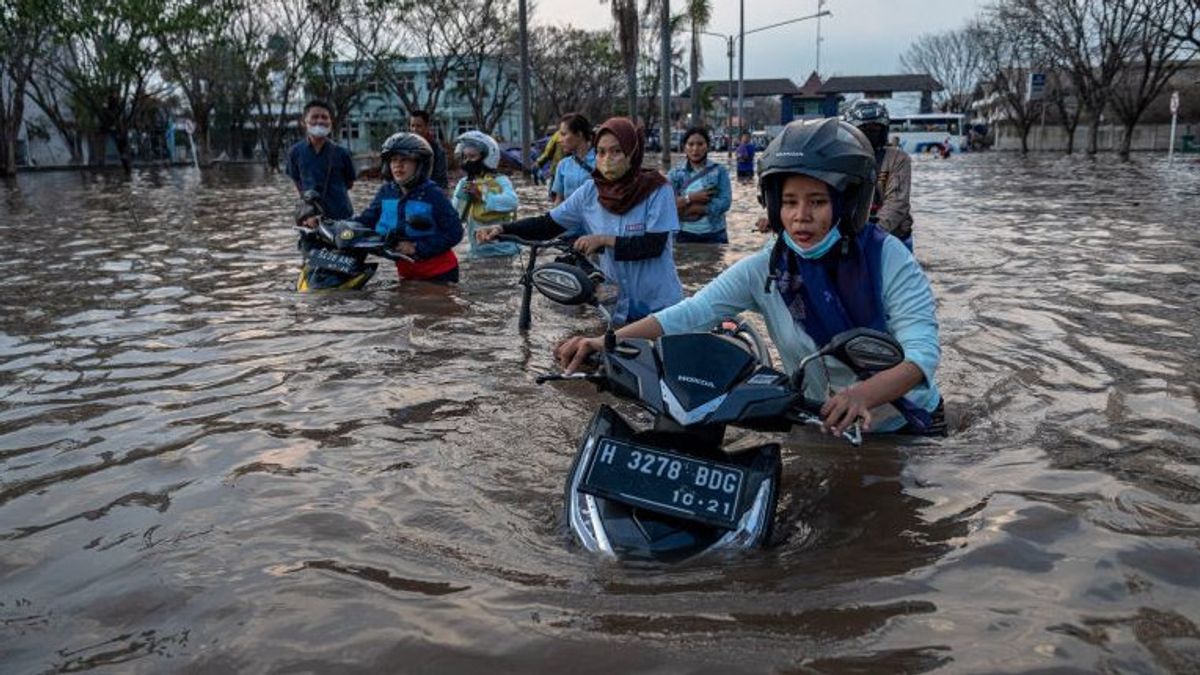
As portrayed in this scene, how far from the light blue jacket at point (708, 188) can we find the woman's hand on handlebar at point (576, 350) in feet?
24.3

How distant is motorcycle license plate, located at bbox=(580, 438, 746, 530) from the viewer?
3.03 metres

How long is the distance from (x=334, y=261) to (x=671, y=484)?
6.34m

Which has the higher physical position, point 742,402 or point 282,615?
point 742,402

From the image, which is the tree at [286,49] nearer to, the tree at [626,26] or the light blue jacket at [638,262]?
the tree at [626,26]

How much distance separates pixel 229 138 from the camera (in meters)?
→ 63.8

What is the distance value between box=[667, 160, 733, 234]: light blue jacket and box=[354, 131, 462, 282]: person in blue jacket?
319 cm

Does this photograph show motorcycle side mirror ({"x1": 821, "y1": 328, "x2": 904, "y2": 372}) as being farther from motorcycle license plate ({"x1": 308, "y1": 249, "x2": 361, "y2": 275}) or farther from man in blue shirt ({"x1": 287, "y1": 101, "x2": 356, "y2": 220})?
man in blue shirt ({"x1": 287, "y1": 101, "x2": 356, "y2": 220})

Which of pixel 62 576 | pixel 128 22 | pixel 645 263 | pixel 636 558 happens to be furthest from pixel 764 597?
pixel 128 22

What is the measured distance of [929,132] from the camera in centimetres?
6225

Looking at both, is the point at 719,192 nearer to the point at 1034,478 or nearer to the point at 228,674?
the point at 1034,478

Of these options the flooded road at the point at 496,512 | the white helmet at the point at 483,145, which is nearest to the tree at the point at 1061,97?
the white helmet at the point at 483,145

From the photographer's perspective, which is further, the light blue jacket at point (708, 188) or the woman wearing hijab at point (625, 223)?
the light blue jacket at point (708, 188)

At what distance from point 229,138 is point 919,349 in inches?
2612

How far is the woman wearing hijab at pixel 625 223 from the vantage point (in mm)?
5828
